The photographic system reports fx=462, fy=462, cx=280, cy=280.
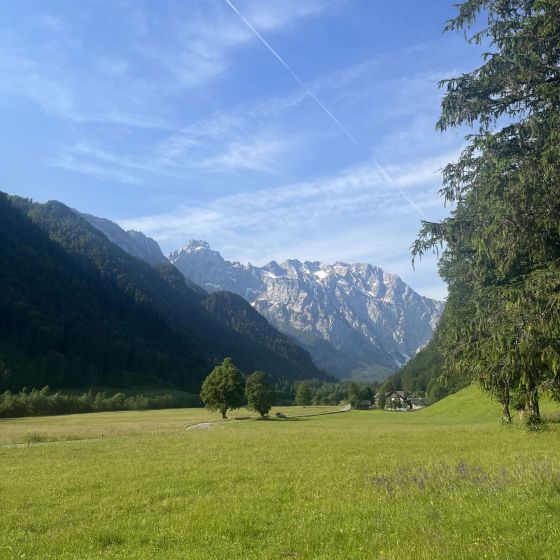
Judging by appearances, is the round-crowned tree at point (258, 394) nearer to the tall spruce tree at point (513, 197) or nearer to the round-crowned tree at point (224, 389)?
the round-crowned tree at point (224, 389)

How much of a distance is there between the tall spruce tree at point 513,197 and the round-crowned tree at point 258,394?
7145cm

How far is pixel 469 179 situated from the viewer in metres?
14.1

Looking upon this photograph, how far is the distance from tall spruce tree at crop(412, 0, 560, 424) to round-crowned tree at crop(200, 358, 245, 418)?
227 feet

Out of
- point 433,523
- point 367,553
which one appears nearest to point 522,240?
point 433,523

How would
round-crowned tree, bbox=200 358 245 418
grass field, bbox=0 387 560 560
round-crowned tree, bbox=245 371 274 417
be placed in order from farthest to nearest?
round-crowned tree, bbox=245 371 274 417 < round-crowned tree, bbox=200 358 245 418 < grass field, bbox=0 387 560 560

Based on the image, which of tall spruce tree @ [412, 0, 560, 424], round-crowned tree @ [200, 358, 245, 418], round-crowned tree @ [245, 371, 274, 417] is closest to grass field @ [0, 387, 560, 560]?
tall spruce tree @ [412, 0, 560, 424]

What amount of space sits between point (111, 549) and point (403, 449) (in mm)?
20525

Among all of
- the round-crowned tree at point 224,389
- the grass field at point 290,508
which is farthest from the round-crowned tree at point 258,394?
the grass field at point 290,508

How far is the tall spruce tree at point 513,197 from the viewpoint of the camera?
11.5 meters

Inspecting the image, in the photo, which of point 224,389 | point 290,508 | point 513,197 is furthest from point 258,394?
point 513,197

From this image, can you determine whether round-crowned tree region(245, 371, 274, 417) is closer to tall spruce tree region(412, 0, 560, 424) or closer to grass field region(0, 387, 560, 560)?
grass field region(0, 387, 560, 560)

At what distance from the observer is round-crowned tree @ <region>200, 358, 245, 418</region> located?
264 ft

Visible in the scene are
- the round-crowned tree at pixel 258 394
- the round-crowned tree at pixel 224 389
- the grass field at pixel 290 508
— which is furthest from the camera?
the round-crowned tree at pixel 258 394

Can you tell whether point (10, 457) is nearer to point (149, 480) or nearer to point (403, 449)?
point (149, 480)
